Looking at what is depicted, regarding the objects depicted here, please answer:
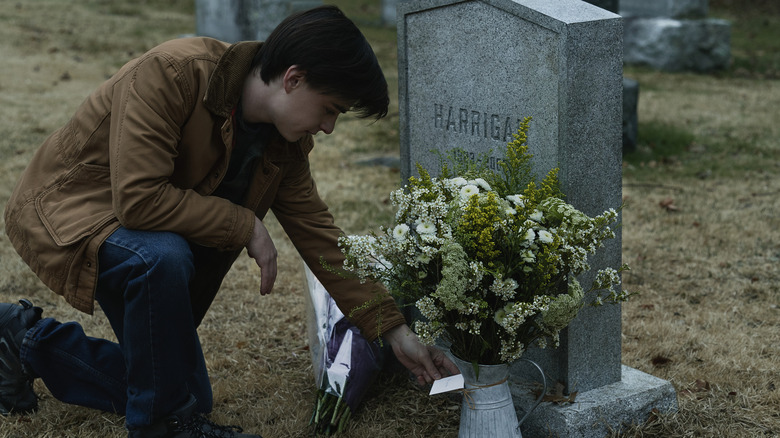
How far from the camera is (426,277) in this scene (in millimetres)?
2273

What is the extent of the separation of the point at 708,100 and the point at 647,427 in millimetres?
6968

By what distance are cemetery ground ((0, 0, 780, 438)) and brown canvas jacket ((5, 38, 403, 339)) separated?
31.0 inches

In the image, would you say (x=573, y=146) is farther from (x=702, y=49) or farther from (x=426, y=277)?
(x=702, y=49)

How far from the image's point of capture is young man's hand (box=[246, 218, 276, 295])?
2346 mm

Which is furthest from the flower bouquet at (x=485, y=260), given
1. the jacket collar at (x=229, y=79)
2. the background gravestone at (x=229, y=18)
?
the background gravestone at (x=229, y=18)

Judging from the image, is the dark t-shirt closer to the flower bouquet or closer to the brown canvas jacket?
the brown canvas jacket

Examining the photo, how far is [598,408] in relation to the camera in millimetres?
2615

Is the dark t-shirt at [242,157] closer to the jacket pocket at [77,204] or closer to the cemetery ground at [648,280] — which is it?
the jacket pocket at [77,204]

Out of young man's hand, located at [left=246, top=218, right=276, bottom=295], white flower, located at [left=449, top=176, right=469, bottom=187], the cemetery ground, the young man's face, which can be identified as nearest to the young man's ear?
the young man's face

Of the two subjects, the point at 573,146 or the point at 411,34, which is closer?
the point at 573,146

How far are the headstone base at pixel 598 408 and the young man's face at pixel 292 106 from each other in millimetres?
1127

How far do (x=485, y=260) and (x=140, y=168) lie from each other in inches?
37.0

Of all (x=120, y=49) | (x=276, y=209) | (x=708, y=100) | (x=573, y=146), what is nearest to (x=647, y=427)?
(x=573, y=146)

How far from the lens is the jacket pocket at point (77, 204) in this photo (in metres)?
2.26
